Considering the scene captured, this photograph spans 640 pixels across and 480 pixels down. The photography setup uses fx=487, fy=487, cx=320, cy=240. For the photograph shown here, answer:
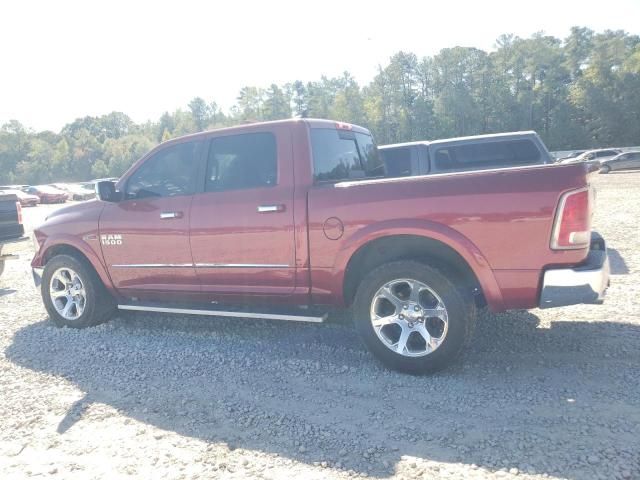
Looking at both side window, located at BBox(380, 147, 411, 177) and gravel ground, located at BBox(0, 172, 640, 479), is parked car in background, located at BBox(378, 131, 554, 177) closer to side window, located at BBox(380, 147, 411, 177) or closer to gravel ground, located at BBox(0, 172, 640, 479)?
side window, located at BBox(380, 147, 411, 177)

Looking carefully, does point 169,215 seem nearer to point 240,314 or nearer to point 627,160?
point 240,314

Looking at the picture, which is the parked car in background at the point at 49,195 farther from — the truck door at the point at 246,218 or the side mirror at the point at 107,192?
the truck door at the point at 246,218

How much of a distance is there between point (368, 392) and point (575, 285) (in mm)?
1588

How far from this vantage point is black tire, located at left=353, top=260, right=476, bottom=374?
3.51m

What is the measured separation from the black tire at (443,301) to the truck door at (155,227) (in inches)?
69.3

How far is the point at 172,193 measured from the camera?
4.73m

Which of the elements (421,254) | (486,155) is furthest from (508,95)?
(421,254)

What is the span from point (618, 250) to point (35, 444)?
310 inches


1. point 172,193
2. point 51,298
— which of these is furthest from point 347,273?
point 51,298

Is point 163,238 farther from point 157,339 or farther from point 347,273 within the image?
point 347,273

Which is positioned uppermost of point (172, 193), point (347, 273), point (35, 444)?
point (172, 193)

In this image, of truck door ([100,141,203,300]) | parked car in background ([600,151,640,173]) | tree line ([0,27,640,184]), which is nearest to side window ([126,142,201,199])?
truck door ([100,141,203,300])

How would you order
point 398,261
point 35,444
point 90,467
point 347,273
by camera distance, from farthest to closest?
point 347,273 < point 398,261 < point 35,444 < point 90,467

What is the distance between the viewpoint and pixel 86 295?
17.0ft
